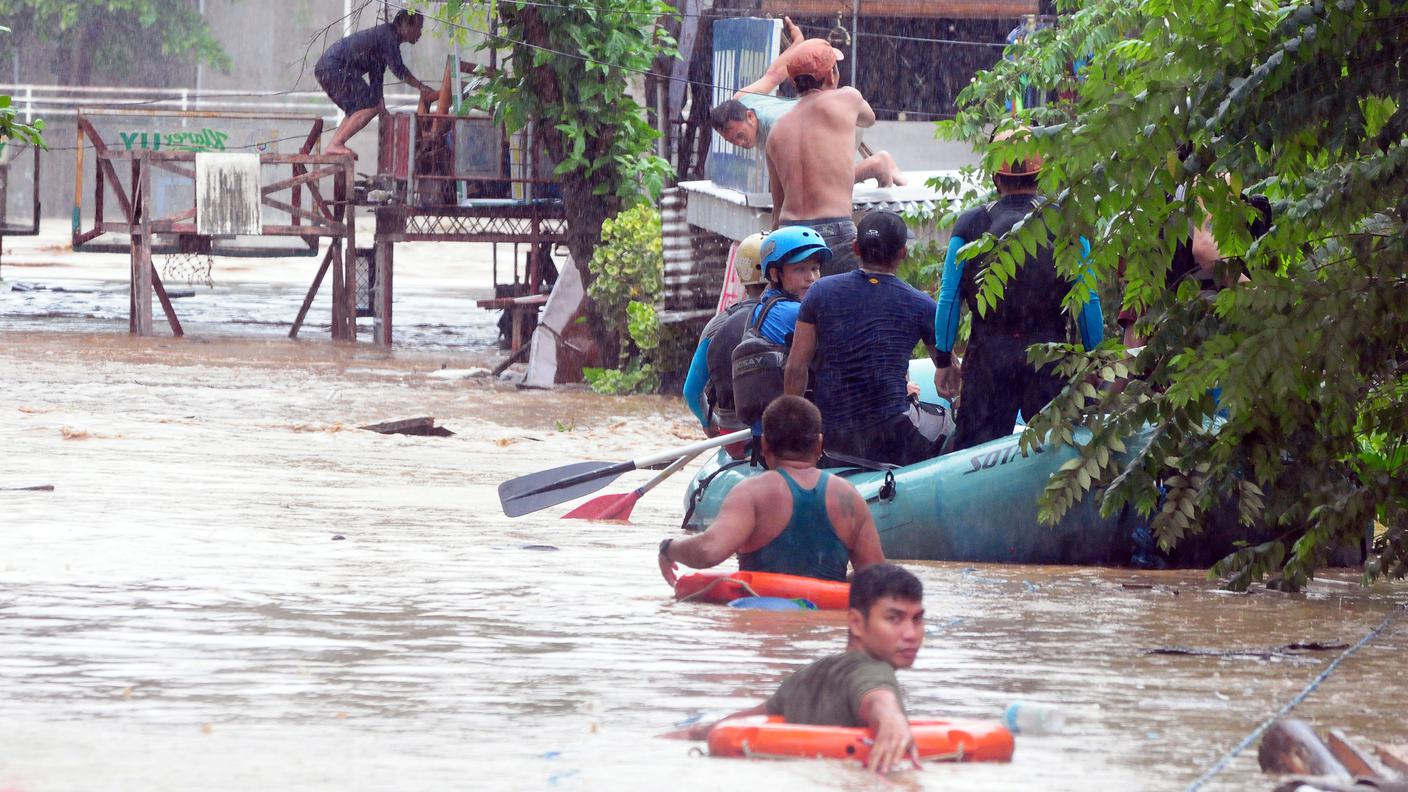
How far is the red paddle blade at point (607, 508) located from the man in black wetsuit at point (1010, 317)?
156cm

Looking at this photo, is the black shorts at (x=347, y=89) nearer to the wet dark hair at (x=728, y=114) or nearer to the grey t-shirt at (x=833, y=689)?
the wet dark hair at (x=728, y=114)

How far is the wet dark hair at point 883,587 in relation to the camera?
14.4 feet

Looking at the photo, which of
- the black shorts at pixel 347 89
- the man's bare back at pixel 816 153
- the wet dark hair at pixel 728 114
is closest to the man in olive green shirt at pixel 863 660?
the man's bare back at pixel 816 153

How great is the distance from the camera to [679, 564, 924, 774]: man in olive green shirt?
14.0 ft

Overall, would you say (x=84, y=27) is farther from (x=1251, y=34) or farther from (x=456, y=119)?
(x=1251, y=34)

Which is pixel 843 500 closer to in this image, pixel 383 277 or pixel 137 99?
pixel 383 277

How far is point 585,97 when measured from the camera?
1914 centimetres

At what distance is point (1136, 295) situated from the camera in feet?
22.9

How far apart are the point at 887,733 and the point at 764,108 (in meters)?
10.7

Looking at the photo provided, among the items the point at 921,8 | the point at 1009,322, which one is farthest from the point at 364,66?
the point at 1009,322

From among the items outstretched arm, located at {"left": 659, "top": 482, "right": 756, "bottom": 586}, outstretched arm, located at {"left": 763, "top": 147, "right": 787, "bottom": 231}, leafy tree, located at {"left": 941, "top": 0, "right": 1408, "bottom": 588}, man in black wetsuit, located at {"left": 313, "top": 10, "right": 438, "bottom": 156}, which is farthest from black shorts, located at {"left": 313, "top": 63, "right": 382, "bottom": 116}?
outstretched arm, located at {"left": 659, "top": 482, "right": 756, "bottom": 586}

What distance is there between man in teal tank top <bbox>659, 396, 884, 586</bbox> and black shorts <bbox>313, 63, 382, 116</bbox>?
15.4 meters

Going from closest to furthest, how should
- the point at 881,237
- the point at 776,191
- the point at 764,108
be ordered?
the point at 881,237, the point at 776,191, the point at 764,108

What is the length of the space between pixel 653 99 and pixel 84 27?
2101cm
